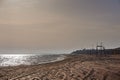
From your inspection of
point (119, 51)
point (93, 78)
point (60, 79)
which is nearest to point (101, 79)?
point (93, 78)

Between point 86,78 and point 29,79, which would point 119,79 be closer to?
point 86,78

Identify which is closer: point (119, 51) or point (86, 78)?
point (86, 78)

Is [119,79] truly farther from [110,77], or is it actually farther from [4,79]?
[4,79]

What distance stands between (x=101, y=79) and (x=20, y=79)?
6799 millimetres

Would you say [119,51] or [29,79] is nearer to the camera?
[29,79]

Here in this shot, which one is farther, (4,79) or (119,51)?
(119,51)

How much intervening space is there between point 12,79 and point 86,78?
6.28m

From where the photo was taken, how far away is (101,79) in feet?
59.2

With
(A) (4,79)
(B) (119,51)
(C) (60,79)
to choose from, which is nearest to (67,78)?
(C) (60,79)

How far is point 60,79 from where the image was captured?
59.8ft

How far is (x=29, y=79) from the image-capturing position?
18609 millimetres

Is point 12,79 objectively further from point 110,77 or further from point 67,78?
point 110,77

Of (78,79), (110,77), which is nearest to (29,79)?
(78,79)

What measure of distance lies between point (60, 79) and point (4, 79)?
192 inches
